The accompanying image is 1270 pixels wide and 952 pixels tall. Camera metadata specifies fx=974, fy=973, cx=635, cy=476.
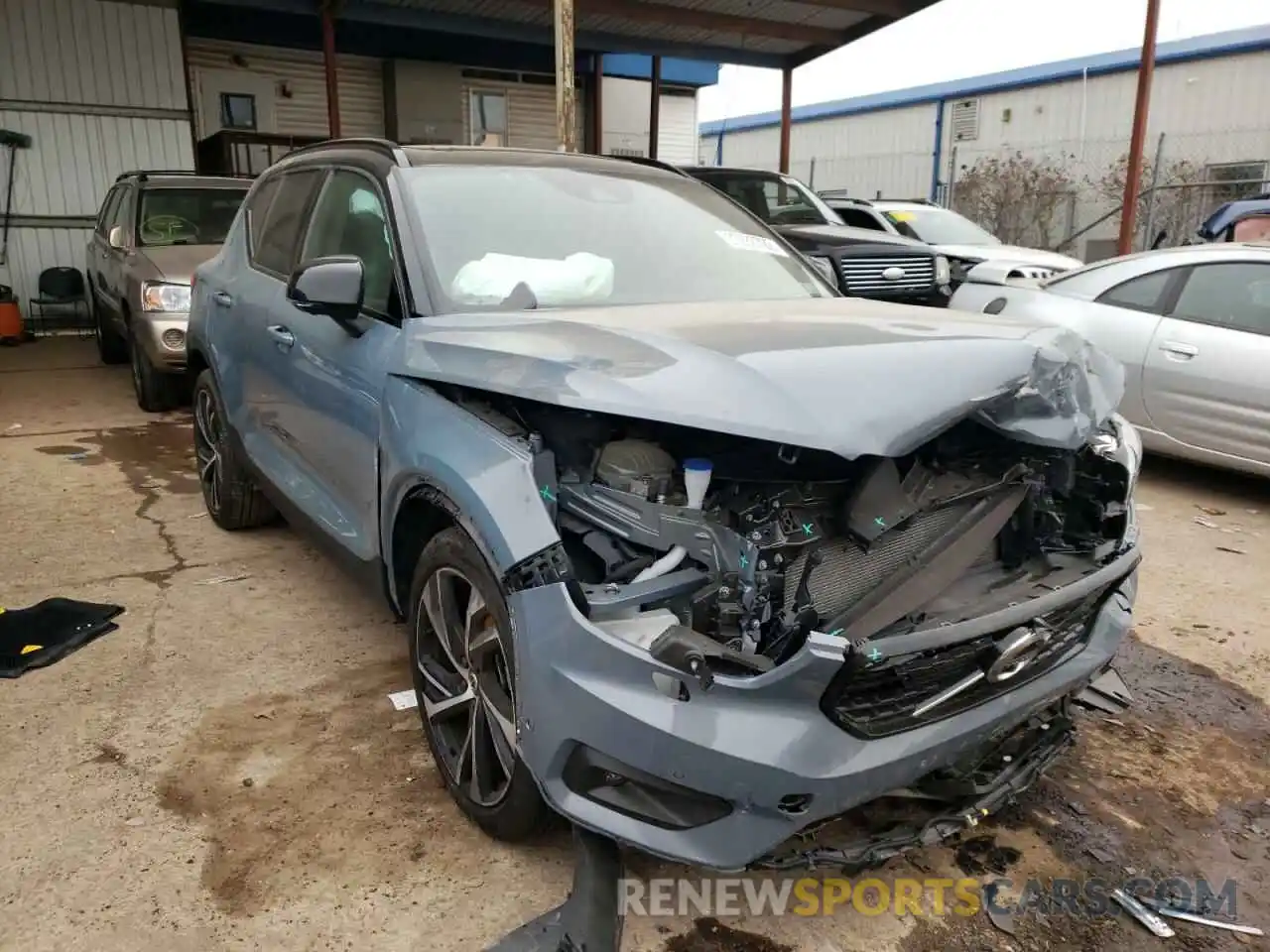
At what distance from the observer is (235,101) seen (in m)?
14.8

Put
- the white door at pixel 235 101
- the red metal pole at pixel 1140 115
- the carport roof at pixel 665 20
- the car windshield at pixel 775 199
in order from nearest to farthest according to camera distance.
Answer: the car windshield at pixel 775 199, the red metal pole at pixel 1140 115, the carport roof at pixel 665 20, the white door at pixel 235 101

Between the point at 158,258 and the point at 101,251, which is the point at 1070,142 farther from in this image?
the point at 158,258

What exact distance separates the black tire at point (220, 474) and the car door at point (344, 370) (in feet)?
3.57

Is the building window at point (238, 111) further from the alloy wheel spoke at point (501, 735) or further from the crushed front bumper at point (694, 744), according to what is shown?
the crushed front bumper at point (694, 744)

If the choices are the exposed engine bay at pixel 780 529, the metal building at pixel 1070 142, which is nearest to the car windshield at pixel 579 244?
the exposed engine bay at pixel 780 529

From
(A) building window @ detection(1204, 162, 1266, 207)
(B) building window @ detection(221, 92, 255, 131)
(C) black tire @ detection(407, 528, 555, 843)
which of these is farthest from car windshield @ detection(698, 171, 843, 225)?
(A) building window @ detection(1204, 162, 1266, 207)

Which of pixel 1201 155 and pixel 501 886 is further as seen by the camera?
pixel 1201 155

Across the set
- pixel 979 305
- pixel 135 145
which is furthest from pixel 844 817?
pixel 135 145

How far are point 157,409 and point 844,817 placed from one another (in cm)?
749

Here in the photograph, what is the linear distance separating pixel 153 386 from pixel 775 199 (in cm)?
615

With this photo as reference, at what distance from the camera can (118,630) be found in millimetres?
3867

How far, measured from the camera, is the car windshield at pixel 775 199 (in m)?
9.79

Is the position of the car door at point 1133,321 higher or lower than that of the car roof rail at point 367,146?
lower

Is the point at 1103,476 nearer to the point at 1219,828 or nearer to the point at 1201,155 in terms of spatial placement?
the point at 1219,828
